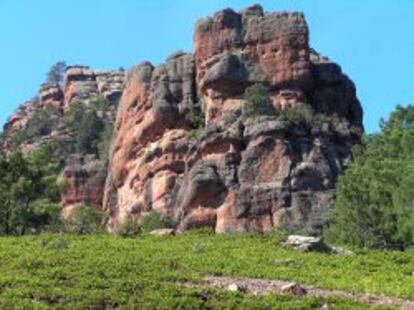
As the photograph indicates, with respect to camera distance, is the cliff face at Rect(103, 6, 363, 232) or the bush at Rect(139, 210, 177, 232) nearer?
the bush at Rect(139, 210, 177, 232)

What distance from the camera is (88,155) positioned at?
338 ft

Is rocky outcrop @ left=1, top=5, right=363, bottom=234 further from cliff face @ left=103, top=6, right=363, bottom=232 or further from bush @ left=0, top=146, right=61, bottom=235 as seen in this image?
bush @ left=0, top=146, right=61, bottom=235

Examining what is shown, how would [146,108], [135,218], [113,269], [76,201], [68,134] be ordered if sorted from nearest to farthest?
[113,269] → [135,218] → [146,108] → [76,201] → [68,134]

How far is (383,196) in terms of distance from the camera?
4744 centimetres

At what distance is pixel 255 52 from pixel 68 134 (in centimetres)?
3530

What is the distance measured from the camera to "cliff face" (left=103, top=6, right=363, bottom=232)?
225ft

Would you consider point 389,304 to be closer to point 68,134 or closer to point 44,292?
point 44,292

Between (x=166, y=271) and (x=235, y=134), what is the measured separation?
4701 centimetres

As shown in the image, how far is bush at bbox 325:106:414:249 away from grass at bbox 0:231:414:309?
28.5 feet

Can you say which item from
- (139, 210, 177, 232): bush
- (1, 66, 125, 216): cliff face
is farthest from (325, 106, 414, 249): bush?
(1, 66, 125, 216): cliff face

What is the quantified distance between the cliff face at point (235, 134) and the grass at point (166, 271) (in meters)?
30.5

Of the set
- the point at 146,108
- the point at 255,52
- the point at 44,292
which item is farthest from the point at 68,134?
the point at 44,292

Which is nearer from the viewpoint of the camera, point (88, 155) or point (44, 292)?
point (44, 292)

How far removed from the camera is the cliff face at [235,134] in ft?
225
